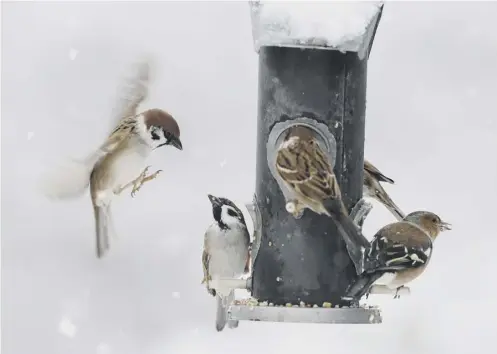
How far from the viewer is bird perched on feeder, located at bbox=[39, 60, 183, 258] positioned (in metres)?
5.15

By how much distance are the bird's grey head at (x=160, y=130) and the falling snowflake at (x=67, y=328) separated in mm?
1485

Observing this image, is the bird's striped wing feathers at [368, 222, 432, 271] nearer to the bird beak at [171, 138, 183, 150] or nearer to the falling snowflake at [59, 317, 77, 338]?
the bird beak at [171, 138, 183, 150]

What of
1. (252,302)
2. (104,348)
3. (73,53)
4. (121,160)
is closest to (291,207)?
(252,302)

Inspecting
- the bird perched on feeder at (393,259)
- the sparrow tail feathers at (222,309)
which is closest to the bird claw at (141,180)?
the sparrow tail feathers at (222,309)

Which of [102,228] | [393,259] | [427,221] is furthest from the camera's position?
[102,228]

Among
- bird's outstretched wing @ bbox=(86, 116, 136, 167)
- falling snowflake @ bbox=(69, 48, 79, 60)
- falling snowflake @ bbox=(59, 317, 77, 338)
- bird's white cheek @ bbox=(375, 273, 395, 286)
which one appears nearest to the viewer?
bird's white cheek @ bbox=(375, 273, 395, 286)

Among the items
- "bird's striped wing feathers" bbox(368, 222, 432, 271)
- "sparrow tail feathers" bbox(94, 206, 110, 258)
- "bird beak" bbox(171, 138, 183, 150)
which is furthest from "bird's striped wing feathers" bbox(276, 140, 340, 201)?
"sparrow tail feathers" bbox(94, 206, 110, 258)

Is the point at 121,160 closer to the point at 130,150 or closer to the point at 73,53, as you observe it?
the point at 130,150

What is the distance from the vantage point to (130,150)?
17.3ft

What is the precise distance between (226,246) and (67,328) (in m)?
1.88

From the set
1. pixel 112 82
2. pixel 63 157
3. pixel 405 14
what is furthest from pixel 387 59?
pixel 63 157

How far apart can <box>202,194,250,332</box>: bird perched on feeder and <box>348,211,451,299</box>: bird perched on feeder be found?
0.45 metres

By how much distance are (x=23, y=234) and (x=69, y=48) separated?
0.97m

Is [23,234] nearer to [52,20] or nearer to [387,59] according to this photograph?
[52,20]
